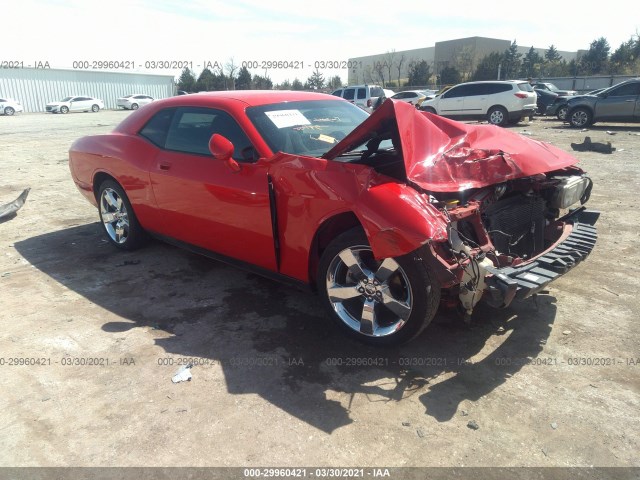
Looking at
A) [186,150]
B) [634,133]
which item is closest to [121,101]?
[634,133]

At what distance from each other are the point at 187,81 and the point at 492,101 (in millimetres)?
47259

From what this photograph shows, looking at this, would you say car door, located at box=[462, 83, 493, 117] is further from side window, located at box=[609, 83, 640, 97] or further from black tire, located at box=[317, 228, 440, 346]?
black tire, located at box=[317, 228, 440, 346]

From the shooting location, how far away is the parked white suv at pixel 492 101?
670 inches

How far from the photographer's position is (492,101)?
57.2 ft

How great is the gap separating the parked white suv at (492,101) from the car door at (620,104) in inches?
89.6

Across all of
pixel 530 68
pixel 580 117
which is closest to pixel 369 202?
pixel 580 117

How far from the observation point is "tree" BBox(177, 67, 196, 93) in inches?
2129

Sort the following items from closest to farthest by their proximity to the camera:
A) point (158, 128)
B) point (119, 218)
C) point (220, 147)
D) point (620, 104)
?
point (220, 147) < point (158, 128) < point (119, 218) < point (620, 104)

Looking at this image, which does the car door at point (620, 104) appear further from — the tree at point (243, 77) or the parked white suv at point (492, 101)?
the tree at point (243, 77)

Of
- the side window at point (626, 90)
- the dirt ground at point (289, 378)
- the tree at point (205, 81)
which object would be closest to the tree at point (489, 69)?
the tree at point (205, 81)

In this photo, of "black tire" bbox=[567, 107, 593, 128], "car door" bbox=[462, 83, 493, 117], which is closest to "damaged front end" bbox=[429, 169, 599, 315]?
"black tire" bbox=[567, 107, 593, 128]

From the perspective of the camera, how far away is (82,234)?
592 cm

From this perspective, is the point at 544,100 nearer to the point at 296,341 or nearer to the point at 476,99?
the point at 476,99

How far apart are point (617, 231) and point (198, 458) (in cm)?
522
